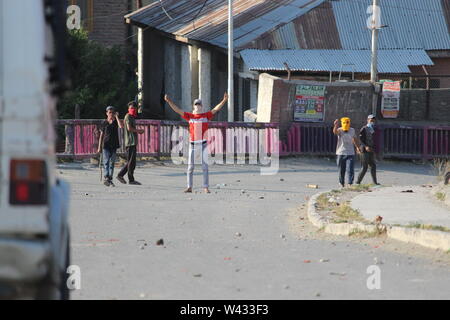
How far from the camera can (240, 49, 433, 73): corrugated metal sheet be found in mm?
33344

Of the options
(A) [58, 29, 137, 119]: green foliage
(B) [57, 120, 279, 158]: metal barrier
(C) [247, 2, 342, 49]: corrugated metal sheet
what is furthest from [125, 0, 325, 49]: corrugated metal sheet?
(B) [57, 120, 279, 158]: metal barrier

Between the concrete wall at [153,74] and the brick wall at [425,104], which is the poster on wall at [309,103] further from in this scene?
the concrete wall at [153,74]

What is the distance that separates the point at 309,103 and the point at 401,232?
16.9 m

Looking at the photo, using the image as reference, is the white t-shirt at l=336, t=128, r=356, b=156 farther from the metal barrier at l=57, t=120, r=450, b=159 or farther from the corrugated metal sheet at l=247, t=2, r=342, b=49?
the corrugated metal sheet at l=247, t=2, r=342, b=49

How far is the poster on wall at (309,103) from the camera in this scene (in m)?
29.3

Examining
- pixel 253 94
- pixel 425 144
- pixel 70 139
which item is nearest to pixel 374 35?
pixel 425 144

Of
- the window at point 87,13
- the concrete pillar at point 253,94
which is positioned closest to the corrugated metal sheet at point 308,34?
the concrete pillar at point 253,94

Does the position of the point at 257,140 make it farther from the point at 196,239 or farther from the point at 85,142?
the point at 196,239

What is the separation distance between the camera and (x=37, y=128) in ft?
21.0

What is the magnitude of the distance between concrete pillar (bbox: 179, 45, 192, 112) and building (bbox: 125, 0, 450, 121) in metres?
0.57

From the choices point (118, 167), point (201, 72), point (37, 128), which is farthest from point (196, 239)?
point (201, 72)

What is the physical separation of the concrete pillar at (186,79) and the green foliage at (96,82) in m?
2.21
